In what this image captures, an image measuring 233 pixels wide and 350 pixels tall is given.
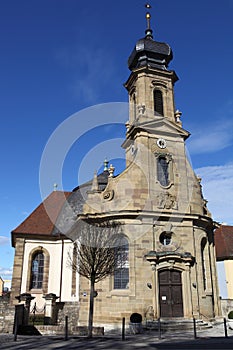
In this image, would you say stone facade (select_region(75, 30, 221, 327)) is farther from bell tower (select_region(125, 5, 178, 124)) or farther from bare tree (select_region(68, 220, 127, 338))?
bare tree (select_region(68, 220, 127, 338))

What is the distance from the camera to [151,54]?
2869cm

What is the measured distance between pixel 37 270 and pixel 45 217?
502 cm

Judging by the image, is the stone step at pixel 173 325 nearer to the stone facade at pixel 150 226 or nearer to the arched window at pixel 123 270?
the stone facade at pixel 150 226

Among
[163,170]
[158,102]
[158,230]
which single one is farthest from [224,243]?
[158,102]

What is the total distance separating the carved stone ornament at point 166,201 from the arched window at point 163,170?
3.82ft

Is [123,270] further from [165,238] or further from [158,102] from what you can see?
[158,102]

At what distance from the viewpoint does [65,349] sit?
11320 millimetres

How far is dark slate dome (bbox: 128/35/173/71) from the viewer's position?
93.1 feet

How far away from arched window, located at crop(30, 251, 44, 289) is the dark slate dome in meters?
17.6

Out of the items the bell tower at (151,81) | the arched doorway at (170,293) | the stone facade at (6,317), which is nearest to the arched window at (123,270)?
the arched doorway at (170,293)

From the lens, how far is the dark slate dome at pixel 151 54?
28.4 meters

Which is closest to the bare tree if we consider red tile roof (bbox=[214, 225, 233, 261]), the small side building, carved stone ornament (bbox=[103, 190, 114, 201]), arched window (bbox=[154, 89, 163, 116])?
carved stone ornament (bbox=[103, 190, 114, 201])

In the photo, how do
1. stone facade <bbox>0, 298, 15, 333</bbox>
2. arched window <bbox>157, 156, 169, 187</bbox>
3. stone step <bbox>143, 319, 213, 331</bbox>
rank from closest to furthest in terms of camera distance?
stone facade <bbox>0, 298, 15, 333</bbox>
stone step <bbox>143, 319, 213, 331</bbox>
arched window <bbox>157, 156, 169, 187</bbox>

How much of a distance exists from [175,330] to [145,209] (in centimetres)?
718
